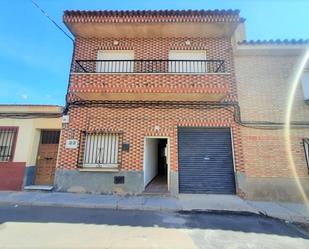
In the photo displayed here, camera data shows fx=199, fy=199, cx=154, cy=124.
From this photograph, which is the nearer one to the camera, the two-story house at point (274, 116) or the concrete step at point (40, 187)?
the two-story house at point (274, 116)

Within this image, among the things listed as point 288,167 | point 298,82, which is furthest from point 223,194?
point 298,82

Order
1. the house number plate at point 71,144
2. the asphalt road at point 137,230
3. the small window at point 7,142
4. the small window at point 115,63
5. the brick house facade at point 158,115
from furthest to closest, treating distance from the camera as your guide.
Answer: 1. the small window at point 115,63
2. the small window at point 7,142
3. the house number plate at point 71,144
4. the brick house facade at point 158,115
5. the asphalt road at point 137,230

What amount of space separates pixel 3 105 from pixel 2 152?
82.7 inches

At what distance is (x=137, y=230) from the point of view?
4617mm

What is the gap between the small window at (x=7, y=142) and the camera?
8.75 metres

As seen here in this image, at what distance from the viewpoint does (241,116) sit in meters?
8.30

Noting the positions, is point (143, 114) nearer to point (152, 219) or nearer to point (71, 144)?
point (71, 144)

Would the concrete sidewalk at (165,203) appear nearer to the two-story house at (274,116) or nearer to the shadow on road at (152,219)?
the shadow on road at (152,219)

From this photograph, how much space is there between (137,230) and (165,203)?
229 cm

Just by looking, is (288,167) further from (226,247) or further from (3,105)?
(3,105)

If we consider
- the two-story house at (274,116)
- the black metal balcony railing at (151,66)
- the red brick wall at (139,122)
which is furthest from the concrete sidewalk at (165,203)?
the black metal balcony railing at (151,66)

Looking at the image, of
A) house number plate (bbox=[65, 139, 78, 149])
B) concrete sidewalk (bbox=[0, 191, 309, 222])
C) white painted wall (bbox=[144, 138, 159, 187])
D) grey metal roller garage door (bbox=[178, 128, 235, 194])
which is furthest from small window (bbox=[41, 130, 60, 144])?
grey metal roller garage door (bbox=[178, 128, 235, 194])

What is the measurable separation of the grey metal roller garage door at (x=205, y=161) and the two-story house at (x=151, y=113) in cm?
4

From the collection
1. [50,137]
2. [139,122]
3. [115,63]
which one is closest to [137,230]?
[139,122]
